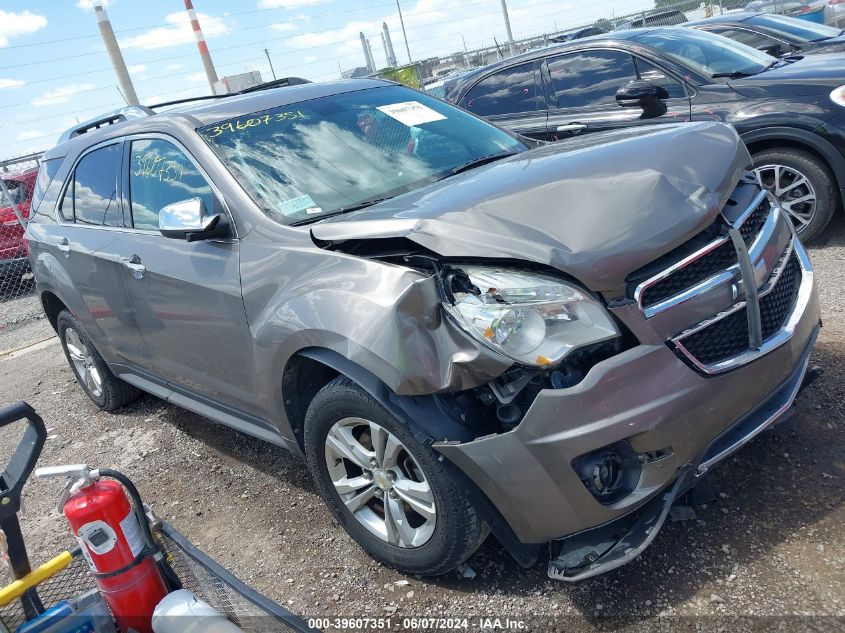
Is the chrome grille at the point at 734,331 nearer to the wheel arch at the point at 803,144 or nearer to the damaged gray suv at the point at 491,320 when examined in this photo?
the damaged gray suv at the point at 491,320

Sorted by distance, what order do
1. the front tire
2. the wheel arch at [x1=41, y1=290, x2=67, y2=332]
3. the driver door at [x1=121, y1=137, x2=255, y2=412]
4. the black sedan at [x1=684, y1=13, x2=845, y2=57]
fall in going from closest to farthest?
the front tire → the driver door at [x1=121, y1=137, x2=255, y2=412] → the wheel arch at [x1=41, y1=290, x2=67, y2=332] → the black sedan at [x1=684, y1=13, x2=845, y2=57]

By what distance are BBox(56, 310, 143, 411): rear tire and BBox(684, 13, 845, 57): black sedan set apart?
6.73 metres

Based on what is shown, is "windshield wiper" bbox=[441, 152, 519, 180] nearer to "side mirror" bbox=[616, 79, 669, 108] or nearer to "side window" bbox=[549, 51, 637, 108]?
"side mirror" bbox=[616, 79, 669, 108]

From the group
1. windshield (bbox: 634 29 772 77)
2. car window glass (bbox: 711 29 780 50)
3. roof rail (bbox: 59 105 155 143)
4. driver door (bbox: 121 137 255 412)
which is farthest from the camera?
car window glass (bbox: 711 29 780 50)

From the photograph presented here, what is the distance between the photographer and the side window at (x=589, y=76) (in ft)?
19.4

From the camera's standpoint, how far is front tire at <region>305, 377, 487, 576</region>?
2.24 meters

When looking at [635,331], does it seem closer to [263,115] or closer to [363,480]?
[363,480]

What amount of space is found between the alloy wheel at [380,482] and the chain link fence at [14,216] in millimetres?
9271

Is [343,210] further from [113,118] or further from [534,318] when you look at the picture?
[113,118]

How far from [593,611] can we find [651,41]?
16.8 feet

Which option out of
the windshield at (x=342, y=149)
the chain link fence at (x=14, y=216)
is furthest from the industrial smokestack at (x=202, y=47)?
the windshield at (x=342, y=149)

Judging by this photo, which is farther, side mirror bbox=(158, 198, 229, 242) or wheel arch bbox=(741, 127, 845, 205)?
wheel arch bbox=(741, 127, 845, 205)

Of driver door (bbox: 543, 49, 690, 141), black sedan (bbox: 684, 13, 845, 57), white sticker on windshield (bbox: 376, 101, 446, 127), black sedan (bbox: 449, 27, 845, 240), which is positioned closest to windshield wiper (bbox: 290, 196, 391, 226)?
white sticker on windshield (bbox: 376, 101, 446, 127)

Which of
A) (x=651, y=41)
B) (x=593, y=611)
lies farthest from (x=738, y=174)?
(x=651, y=41)
